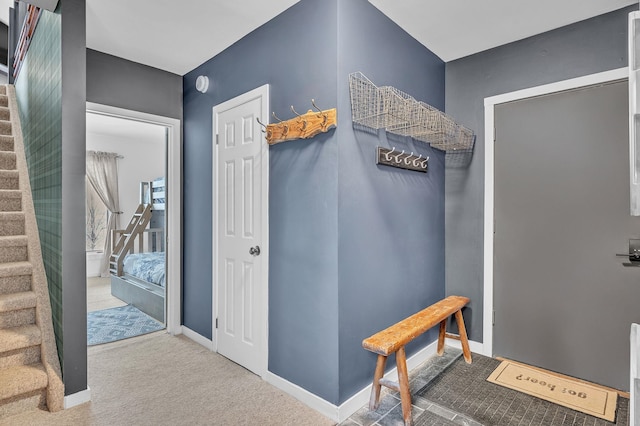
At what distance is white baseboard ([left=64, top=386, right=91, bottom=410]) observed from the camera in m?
2.22

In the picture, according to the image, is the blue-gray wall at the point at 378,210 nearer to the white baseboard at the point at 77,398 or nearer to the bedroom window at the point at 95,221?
the white baseboard at the point at 77,398

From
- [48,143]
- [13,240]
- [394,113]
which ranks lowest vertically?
[13,240]

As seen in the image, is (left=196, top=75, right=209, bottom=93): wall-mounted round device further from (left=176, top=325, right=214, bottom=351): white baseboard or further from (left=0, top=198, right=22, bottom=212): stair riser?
(left=176, top=325, right=214, bottom=351): white baseboard

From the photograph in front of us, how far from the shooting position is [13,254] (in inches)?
108

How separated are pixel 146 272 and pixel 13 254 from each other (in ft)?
5.86

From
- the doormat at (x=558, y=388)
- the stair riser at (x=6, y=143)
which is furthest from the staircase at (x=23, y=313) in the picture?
the doormat at (x=558, y=388)

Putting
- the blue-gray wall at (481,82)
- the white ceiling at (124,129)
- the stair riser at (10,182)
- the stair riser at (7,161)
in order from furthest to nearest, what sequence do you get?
the white ceiling at (124,129), the stair riser at (7,161), the stair riser at (10,182), the blue-gray wall at (481,82)

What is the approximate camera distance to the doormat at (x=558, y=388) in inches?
88.0

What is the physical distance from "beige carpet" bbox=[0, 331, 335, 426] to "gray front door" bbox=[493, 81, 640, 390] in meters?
1.81

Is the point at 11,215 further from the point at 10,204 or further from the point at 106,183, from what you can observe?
the point at 106,183

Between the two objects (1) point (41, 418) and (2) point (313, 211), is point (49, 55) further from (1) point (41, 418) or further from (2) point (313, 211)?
(1) point (41, 418)

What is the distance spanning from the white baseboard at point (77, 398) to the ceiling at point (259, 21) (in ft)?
8.34

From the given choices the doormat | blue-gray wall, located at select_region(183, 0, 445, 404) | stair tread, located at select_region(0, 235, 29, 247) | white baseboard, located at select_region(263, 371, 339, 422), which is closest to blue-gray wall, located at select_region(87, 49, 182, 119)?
blue-gray wall, located at select_region(183, 0, 445, 404)

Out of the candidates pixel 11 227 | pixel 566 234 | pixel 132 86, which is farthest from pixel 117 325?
pixel 566 234
